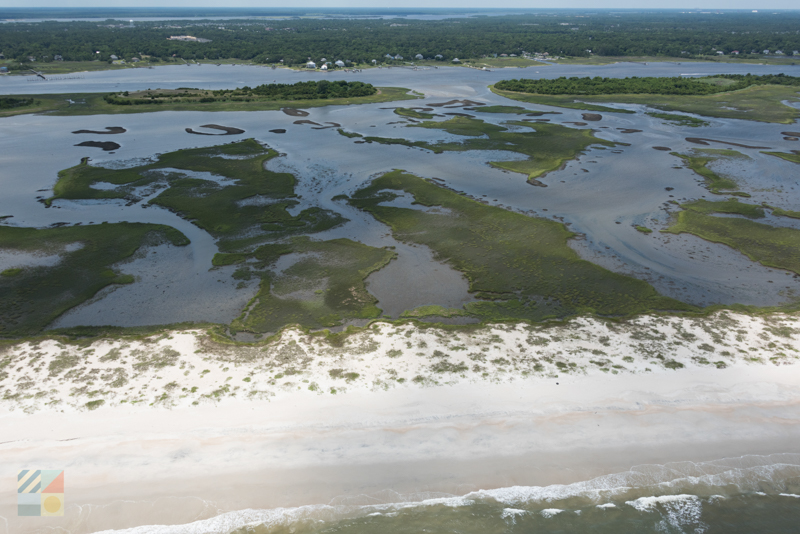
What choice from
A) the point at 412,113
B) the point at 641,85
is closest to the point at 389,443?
the point at 412,113

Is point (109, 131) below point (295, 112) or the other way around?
below

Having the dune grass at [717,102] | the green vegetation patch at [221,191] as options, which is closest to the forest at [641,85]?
the dune grass at [717,102]

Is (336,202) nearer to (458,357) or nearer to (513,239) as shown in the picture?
(513,239)

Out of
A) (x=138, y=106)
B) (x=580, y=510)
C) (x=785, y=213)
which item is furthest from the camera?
(x=138, y=106)

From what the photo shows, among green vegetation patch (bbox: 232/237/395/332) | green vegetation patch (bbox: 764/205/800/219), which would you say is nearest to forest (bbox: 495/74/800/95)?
green vegetation patch (bbox: 764/205/800/219)

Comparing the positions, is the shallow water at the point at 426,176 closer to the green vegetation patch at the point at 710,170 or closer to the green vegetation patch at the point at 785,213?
the green vegetation patch at the point at 710,170

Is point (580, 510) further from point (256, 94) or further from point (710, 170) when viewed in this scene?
point (256, 94)
